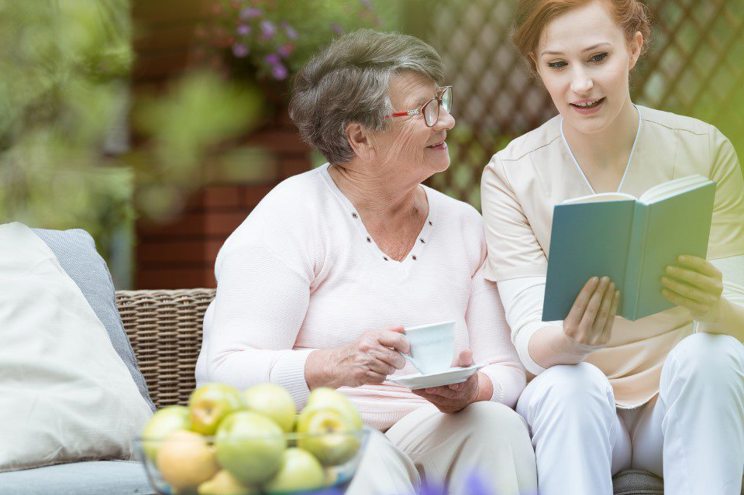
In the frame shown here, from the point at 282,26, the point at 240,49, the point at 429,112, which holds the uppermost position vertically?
the point at 282,26

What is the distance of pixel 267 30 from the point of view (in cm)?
418

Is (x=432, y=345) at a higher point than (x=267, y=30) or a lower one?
lower

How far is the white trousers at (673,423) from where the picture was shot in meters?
1.98

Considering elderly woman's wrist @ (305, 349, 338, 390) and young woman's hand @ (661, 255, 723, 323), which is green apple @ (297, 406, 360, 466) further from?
young woman's hand @ (661, 255, 723, 323)

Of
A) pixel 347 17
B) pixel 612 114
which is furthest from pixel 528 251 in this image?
pixel 347 17

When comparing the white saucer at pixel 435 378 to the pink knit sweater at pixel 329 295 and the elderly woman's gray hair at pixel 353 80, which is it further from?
the elderly woman's gray hair at pixel 353 80

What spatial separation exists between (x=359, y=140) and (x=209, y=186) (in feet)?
6.81

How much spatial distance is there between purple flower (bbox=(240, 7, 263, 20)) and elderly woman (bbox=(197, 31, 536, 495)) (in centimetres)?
181

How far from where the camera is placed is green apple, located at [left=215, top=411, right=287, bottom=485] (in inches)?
45.1

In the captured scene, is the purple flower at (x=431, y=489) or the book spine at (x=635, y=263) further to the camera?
the purple flower at (x=431, y=489)

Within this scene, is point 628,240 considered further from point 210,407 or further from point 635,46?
point 210,407

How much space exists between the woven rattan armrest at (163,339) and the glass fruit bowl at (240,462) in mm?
1469

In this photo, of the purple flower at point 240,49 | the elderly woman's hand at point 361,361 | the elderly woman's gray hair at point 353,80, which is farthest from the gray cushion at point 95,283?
the purple flower at point 240,49

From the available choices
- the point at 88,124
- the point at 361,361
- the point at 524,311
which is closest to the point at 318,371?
the point at 361,361
